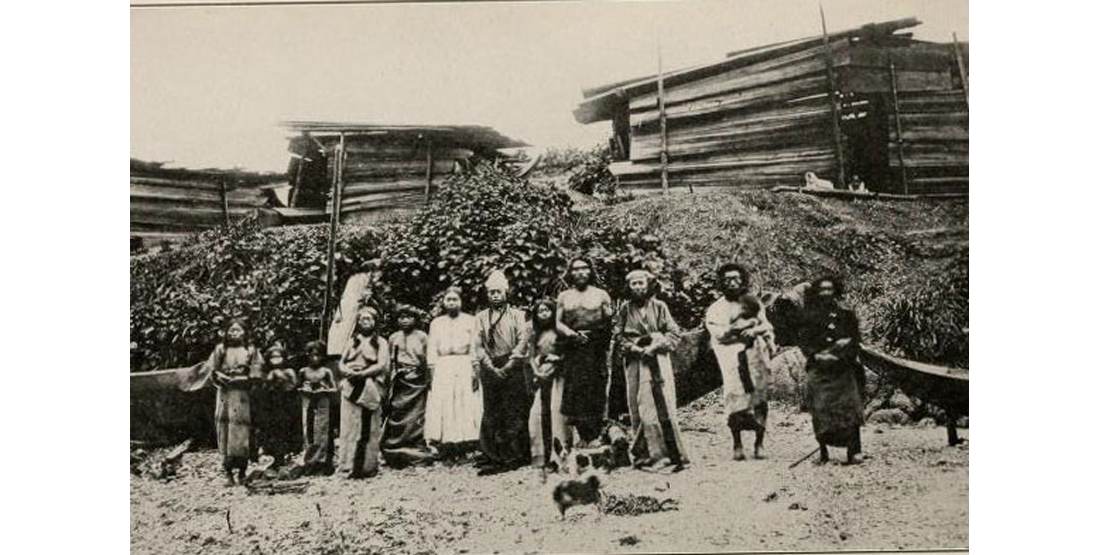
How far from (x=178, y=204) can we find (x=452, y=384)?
7.14ft

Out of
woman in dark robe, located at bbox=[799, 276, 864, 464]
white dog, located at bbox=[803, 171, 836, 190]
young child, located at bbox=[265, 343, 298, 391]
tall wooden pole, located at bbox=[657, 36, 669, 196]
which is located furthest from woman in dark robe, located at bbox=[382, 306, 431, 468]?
white dog, located at bbox=[803, 171, 836, 190]

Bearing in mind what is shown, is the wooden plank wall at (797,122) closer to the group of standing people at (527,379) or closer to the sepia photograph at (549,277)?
the sepia photograph at (549,277)

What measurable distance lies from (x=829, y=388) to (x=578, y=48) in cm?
265

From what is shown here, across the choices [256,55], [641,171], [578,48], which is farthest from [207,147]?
[641,171]

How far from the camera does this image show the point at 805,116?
215 inches

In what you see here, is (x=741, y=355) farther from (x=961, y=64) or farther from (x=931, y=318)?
(x=961, y=64)

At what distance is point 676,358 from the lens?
198 inches

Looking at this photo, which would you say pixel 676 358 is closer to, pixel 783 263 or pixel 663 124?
pixel 783 263

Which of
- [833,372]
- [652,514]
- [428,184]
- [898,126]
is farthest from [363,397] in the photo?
[898,126]

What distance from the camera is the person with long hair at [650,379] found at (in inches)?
194

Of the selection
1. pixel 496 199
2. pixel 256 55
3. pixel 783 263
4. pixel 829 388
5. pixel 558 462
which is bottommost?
pixel 558 462

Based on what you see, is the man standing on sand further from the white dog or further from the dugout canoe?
the white dog

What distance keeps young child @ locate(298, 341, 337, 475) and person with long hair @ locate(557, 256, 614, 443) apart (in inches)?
58.6
